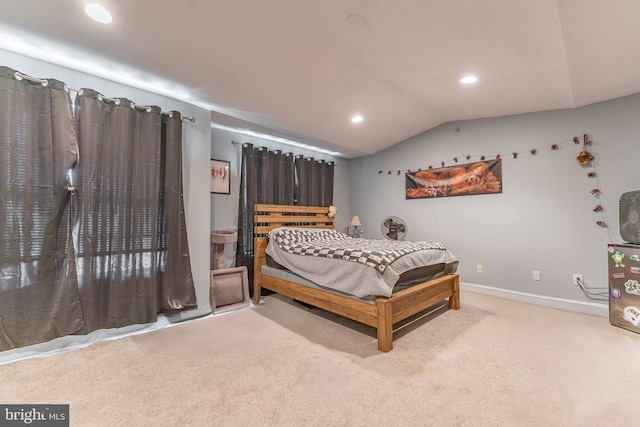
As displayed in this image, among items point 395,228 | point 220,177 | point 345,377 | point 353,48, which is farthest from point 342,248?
point 220,177

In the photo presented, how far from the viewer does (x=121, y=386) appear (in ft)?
5.63

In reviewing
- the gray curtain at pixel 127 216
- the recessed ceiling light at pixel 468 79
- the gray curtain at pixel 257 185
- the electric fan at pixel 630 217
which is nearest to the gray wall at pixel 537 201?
the electric fan at pixel 630 217

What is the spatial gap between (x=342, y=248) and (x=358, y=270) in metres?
0.50

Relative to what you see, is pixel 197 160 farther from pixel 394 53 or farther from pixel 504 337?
pixel 504 337

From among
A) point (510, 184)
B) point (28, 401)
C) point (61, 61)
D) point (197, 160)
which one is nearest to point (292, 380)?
point (28, 401)

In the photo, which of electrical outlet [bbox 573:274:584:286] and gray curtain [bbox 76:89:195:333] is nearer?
gray curtain [bbox 76:89:195:333]

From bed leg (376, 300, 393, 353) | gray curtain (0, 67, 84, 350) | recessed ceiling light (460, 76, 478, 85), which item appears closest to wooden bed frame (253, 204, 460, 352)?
bed leg (376, 300, 393, 353)

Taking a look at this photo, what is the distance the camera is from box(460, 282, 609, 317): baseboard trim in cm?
292

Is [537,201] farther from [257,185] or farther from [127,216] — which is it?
[127,216]

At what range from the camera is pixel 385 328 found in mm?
2158

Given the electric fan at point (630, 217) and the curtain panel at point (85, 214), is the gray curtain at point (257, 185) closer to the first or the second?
the curtain panel at point (85, 214)

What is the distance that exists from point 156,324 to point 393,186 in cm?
401

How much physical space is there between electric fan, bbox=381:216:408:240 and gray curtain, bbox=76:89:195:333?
2990 mm

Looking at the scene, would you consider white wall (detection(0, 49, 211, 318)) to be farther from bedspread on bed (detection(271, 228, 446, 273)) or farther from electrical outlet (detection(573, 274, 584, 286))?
electrical outlet (detection(573, 274, 584, 286))
